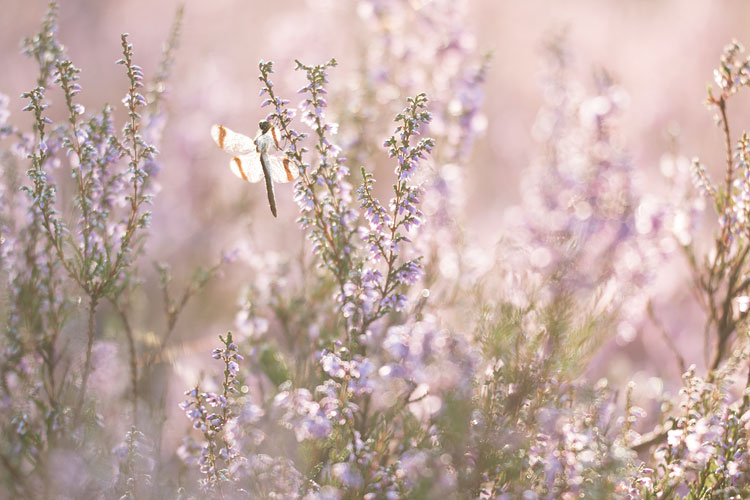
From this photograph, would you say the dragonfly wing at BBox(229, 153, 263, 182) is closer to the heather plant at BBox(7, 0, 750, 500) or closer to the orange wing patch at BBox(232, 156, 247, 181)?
the orange wing patch at BBox(232, 156, 247, 181)

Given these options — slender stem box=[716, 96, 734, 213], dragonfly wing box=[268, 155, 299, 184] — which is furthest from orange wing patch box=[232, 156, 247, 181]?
slender stem box=[716, 96, 734, 213]

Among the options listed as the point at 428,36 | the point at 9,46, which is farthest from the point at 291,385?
the point at 9,46

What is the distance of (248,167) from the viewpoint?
2.30 metres

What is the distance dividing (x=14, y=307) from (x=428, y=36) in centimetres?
250

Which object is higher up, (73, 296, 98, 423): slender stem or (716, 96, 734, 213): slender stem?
(716, 96, 734, 213): slender stem

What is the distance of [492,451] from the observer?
2.13m

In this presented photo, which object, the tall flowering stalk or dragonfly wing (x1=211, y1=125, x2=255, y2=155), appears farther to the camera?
dragonfly wing (x1=211, y1=125, x2=255, y2=155)

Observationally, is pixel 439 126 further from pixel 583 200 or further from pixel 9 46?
pixel 9 46

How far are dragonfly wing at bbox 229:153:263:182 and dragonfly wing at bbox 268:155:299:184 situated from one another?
76mm

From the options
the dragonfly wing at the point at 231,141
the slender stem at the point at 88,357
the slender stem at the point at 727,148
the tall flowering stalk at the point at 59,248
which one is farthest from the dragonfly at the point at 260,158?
the slender stem at the point at 727,148

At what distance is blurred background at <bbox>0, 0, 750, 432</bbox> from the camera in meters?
4.73

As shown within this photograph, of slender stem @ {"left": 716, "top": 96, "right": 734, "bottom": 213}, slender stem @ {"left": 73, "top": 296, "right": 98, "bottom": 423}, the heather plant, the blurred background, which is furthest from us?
the blurred background

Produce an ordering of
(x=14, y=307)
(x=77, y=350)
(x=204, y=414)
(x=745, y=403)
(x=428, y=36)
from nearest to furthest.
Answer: (x=204, y=414) → (x=745, y=403) → (x=14, y=307) → (x=77, y=350) → (x=428, y=36)

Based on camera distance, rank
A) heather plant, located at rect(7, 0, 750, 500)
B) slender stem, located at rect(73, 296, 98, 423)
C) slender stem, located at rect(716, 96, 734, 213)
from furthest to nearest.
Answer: slender stem, located at rect(716, 96, 734, 213)
slender stem, located at rect(73, 296, 98, 423)
heather plant, located at rect(7, 0, 750, 500)
